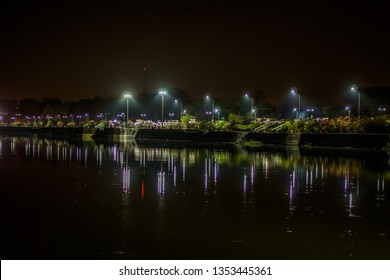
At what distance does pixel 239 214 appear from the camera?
52.2 ft

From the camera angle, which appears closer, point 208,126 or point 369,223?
point 369,223

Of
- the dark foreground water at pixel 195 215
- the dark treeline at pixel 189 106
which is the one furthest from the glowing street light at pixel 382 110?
the dark foreground water at pixel 195 215

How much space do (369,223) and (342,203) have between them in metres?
3.43

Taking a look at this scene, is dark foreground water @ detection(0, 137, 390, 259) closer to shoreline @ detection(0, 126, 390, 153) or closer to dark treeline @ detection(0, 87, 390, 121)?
shoreline @ detection(0, 126, 390, 153)

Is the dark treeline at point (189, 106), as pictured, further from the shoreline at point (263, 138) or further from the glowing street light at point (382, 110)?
the shoreline at point (263, 138)

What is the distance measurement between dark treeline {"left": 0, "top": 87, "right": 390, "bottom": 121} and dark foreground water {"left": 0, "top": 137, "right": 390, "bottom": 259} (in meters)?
83.5

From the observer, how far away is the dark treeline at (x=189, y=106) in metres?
129

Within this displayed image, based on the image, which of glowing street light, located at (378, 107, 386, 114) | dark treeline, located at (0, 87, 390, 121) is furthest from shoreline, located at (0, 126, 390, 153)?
glowing street light, located at (378, 107, 386, 114)

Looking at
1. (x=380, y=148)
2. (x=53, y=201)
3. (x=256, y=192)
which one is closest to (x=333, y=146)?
(x=380, y=148)

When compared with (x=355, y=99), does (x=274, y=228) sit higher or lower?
lower

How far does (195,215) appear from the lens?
618 inches

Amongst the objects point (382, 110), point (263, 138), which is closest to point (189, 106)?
point (382, 110)

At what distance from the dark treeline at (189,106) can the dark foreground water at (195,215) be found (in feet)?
274

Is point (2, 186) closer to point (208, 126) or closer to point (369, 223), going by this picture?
point (369, 223)
